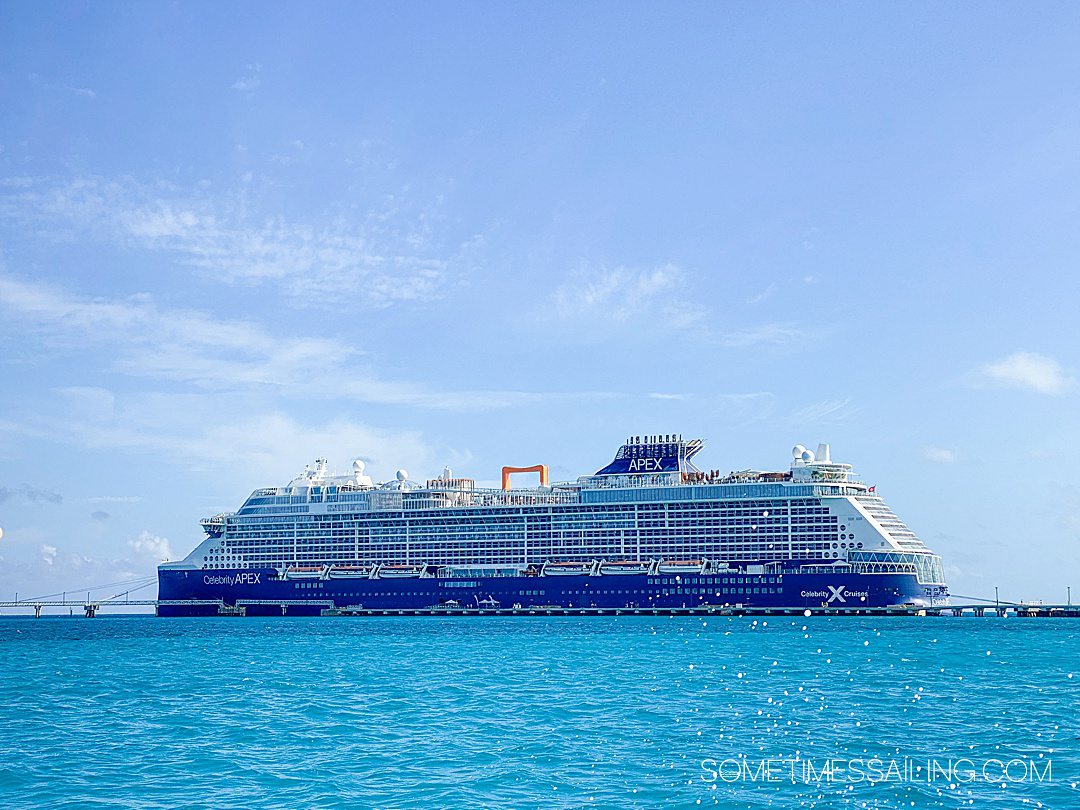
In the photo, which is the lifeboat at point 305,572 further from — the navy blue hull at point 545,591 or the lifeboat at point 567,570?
the lifeboat at point 567,570

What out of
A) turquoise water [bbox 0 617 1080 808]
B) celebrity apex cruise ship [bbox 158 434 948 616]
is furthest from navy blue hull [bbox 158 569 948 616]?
turquoise water [bbox 0 617 1080 808]

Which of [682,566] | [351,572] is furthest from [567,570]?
[351,572]

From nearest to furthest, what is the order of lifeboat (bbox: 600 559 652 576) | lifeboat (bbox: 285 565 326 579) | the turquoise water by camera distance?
the turquoise water < lifeboat (bbox: 600 559 652 576) < lifeboat (bbox: 285 565 326 579)

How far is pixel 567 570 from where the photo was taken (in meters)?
114

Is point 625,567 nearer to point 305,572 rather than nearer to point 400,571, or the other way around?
point 400,571

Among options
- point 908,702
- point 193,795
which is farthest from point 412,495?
point 193,795

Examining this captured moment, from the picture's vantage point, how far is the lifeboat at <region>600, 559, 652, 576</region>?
363 feet

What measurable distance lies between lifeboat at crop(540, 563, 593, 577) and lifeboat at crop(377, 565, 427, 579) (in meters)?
13.3

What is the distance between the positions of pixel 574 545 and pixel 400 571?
1838 centimetres

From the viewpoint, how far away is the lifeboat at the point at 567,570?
113m

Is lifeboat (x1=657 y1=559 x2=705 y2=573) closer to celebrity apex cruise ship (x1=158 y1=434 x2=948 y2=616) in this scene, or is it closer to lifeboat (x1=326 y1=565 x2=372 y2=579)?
celebrity apex cruise ship (x1=158 y1=434 x2=948 y2=616)

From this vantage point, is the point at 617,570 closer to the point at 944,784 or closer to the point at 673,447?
the point at 673,447

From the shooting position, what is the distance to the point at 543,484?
124562 millimetres

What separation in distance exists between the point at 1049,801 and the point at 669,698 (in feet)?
57.2
